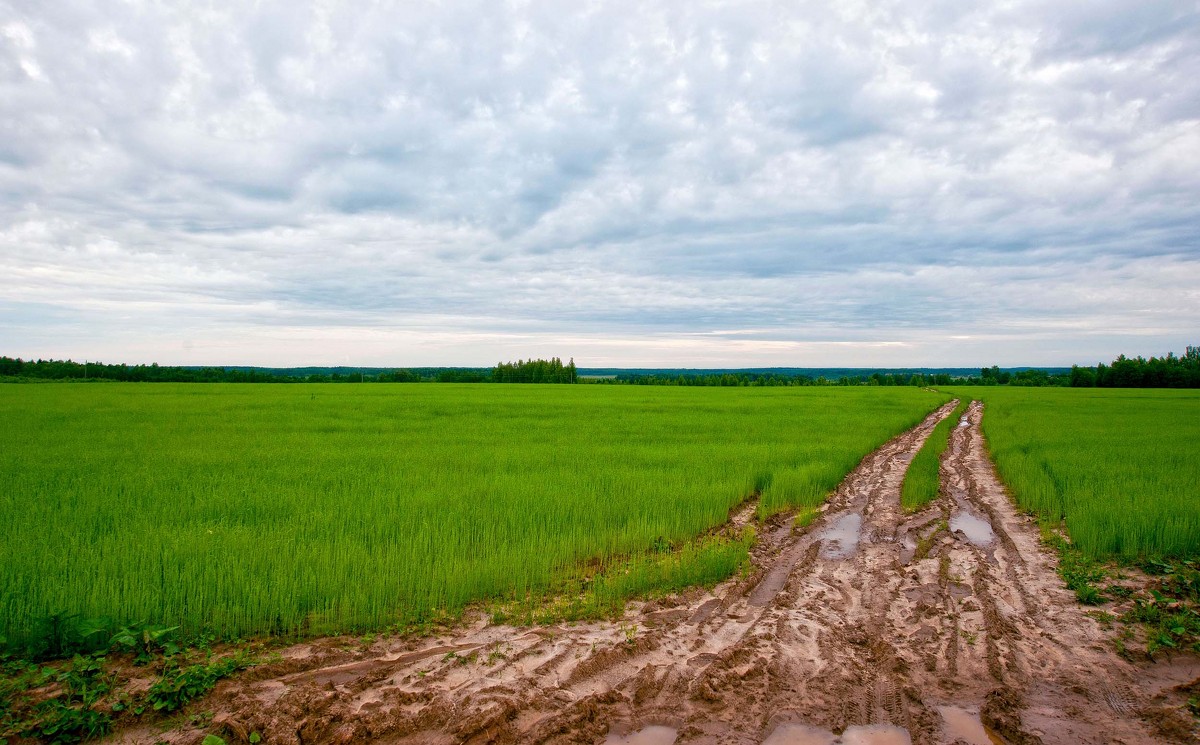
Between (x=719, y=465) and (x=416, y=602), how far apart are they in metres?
7.74

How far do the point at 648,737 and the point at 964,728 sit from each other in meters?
1.84

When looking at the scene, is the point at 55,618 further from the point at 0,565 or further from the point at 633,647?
the point at 633,647

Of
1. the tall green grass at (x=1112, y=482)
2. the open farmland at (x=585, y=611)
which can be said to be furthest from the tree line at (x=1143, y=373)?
the open farmland at (x=585, y=611)

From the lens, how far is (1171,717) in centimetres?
333

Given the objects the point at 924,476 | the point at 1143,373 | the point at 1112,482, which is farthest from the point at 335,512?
the point at 1143,373

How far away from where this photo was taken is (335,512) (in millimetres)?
7379

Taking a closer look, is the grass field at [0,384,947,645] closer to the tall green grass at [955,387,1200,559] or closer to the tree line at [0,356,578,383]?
the tall green grass at [955,387,1200,559]

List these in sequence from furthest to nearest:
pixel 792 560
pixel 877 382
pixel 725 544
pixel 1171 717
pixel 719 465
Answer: pixel 877 382 → pixel 719 465 → pixel 725 544 → pixel 792 560 → pixel 1171 717

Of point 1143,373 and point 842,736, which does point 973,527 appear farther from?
point 1143,373

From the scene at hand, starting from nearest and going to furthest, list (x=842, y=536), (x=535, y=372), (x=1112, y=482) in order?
1. (x=842, y=536)
2. (x=1112, y=482)
3. (x=535, y=372)

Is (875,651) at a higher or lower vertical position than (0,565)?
lower

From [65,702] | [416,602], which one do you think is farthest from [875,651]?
[65,702]

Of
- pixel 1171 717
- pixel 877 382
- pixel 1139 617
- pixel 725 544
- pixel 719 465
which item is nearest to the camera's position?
pixel 1171 717

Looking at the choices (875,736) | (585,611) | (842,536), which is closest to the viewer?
(875,736)
